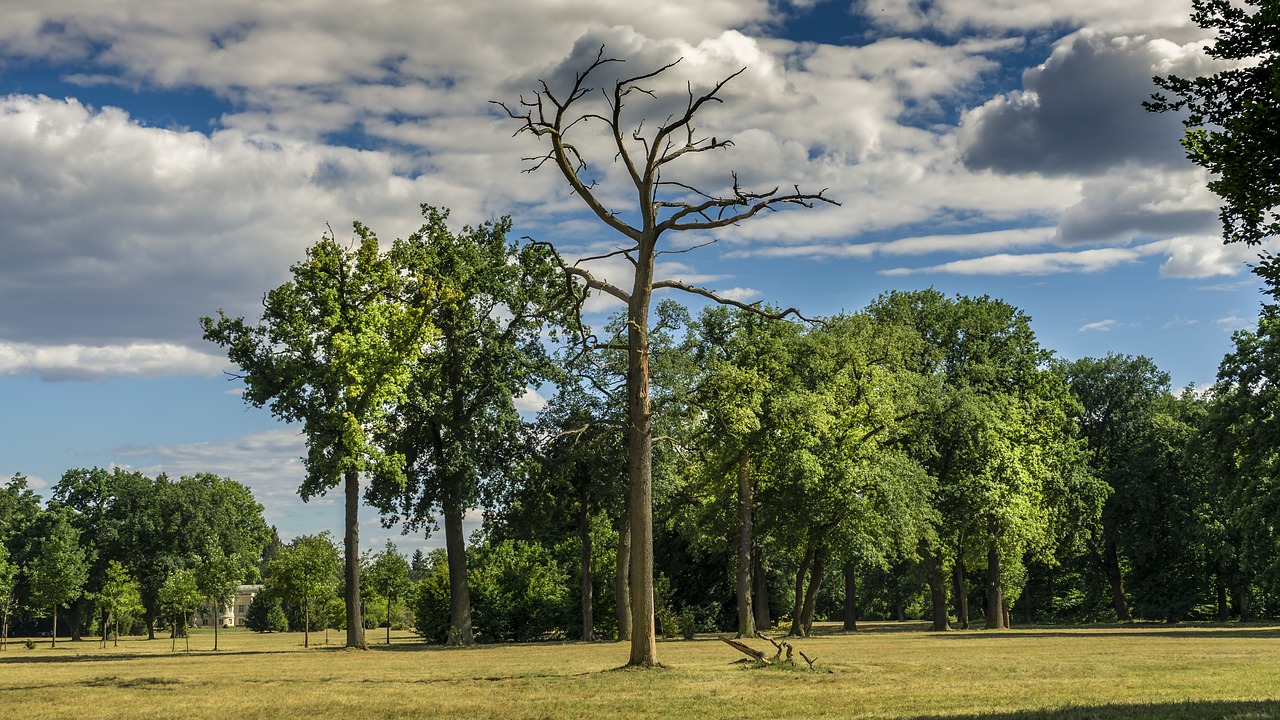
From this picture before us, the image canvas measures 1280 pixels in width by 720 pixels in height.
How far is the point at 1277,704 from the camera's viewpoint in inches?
560

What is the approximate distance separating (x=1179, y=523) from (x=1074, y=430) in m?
7.20

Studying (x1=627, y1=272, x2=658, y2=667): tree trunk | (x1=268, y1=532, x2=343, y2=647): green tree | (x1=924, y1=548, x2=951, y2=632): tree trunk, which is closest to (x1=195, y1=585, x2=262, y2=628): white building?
(x1=268, y1=532, x2=343, y2=647): green tree

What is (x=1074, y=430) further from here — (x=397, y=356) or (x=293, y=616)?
(x=293, y=616)

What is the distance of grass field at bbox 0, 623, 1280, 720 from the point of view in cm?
1608

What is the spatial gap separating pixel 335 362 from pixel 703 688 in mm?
23311

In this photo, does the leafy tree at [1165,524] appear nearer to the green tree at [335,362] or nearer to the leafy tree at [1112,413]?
the leafy tree at [1112,413]

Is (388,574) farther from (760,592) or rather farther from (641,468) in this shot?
(641,468)

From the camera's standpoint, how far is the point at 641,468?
2408cm

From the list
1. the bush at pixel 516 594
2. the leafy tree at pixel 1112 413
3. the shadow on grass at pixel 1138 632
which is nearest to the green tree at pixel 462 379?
the bush at pixel 516 594

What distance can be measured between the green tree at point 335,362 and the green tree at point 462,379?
1777 mm

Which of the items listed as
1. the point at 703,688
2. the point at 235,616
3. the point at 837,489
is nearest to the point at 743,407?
the point at 837,489

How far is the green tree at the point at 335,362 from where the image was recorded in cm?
3906

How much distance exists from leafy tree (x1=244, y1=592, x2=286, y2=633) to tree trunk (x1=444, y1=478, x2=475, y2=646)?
67228 mm

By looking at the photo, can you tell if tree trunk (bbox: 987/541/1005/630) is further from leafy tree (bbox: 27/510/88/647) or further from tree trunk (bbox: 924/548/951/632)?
leafy tree (bbox: 27/510/88/647)
